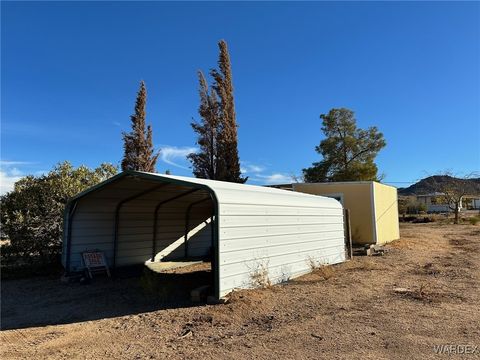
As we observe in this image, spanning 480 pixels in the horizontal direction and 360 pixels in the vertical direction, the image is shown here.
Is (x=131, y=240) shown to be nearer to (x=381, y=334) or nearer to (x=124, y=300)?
(x=124, y=300)

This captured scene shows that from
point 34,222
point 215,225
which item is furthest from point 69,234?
point 215,225

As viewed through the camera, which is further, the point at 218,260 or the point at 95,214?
the point at 95,214

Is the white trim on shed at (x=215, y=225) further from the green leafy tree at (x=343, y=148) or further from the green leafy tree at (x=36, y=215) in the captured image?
the green leafy tree at (x=343, y=148)

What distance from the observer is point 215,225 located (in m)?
7.17

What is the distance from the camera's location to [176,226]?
1374 centimetres

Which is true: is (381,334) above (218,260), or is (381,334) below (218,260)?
below

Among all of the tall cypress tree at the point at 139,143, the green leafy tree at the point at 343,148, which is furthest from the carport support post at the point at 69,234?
the green leafy tree at the point at 343,148

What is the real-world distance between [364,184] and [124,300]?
12669mm

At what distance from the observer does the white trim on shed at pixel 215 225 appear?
24.7 feet

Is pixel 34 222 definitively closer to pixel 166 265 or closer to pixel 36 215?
pixel 36 215

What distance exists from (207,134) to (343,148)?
17.6 m

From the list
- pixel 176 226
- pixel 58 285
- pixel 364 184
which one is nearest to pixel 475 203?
pixel 364 184

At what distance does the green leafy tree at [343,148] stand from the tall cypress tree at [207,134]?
15.9 m

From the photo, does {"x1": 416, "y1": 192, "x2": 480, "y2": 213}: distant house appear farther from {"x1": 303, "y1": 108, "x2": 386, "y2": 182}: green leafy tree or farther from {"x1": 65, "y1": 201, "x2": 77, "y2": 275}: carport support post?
{"x1": 65, "y1": 201, "x2": 77, "y2": 275}: carport support post
